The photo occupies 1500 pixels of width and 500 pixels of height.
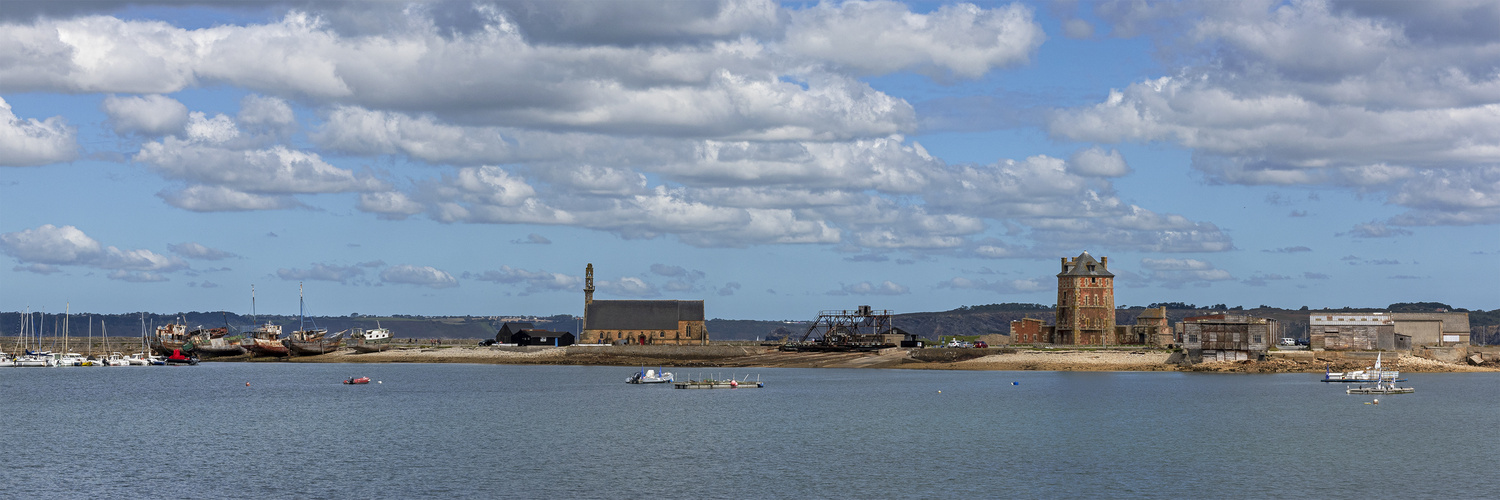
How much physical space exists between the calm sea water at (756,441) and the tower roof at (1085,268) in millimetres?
54468

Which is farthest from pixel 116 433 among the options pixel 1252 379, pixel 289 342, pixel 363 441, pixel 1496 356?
pixel 1496 356

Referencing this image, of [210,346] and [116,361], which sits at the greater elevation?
[210,346]

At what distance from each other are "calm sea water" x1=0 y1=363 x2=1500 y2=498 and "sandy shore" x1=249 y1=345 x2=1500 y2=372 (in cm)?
2150

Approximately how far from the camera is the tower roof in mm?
168500

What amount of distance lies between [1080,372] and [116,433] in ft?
319

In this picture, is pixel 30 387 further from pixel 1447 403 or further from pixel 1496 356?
pixel 1496 356

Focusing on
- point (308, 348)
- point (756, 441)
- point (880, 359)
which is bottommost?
point (756, 441)

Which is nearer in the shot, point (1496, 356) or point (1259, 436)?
point (1259, 436)

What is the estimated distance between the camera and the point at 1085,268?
170 metres

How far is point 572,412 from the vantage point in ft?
281

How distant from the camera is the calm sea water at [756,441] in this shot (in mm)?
50656

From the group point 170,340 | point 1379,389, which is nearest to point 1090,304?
point 1379,389

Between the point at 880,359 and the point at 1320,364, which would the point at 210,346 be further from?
the point at 1320,364

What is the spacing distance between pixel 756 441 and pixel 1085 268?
112m
